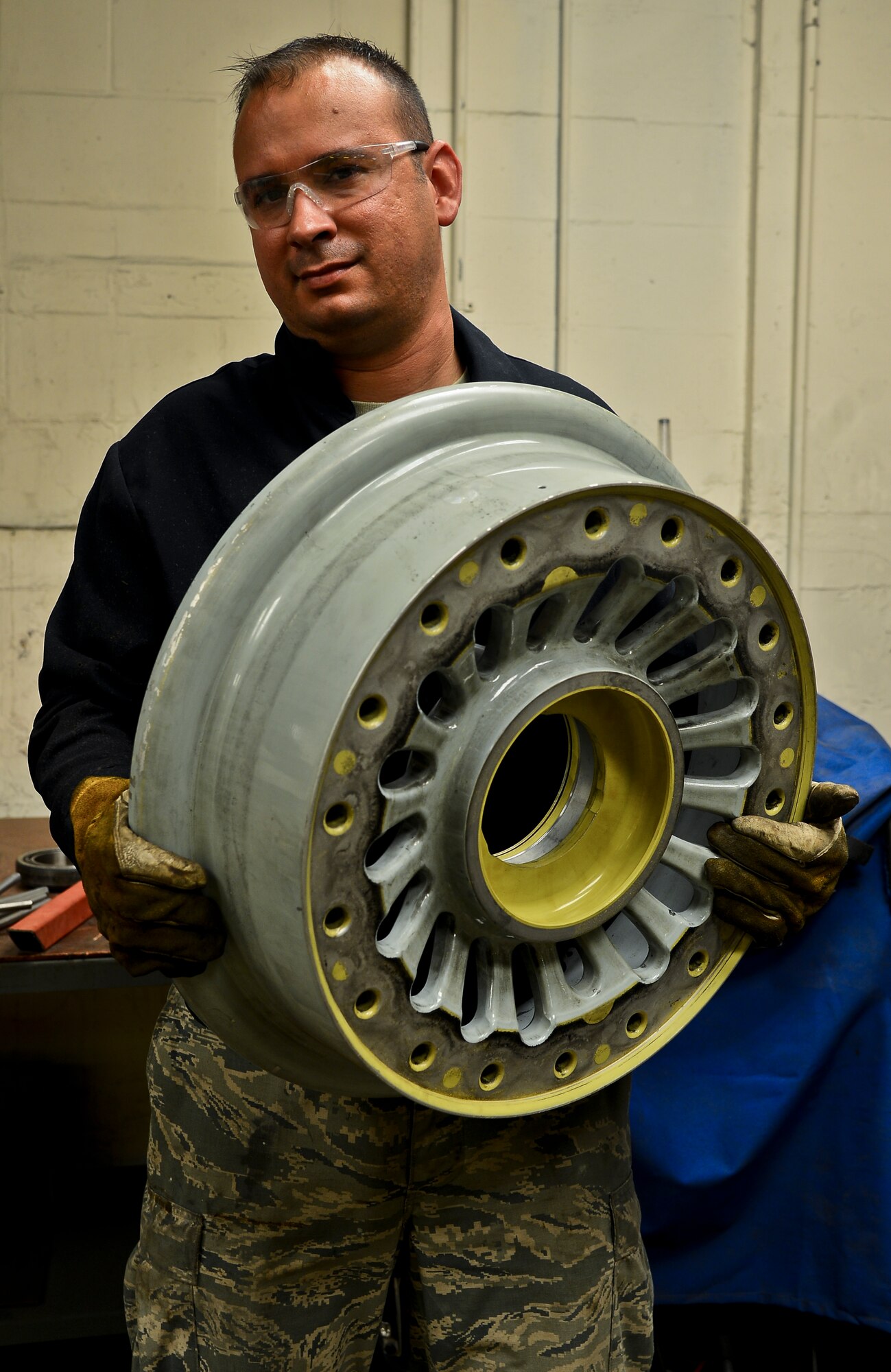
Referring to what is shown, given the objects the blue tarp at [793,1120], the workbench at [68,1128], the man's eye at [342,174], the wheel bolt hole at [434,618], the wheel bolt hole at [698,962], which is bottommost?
the workbench at [68,1128]

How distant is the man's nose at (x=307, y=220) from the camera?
103cm

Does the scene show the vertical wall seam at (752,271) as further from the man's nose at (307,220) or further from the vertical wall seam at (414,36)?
the man's nose at (307,220)

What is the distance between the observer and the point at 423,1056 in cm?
79

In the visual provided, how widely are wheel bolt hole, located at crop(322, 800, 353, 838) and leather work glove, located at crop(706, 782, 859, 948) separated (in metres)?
0.35

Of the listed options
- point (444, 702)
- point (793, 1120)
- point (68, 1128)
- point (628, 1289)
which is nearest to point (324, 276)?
point (444, 702)

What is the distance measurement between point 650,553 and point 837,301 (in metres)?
2.26

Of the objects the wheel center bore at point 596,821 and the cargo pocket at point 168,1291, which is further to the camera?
the cargo pocket at point 168,1291

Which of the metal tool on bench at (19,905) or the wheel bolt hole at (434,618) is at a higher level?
the wheel bolt hole at (434,618)

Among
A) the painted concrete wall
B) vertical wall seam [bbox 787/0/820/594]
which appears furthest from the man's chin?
vertical wall seam [bbox 787/0/820/594]

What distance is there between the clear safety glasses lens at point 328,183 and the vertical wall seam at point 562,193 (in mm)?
1611

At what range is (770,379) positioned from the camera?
2752mm

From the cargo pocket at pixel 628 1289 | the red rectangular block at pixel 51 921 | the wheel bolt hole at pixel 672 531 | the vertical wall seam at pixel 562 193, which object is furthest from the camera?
the vertical wall seam at pixel 562 193

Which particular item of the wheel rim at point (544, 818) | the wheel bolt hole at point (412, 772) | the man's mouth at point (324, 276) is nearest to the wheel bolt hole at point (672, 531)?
the wheel rim at point (544, 818)

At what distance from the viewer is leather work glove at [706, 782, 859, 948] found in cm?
92
